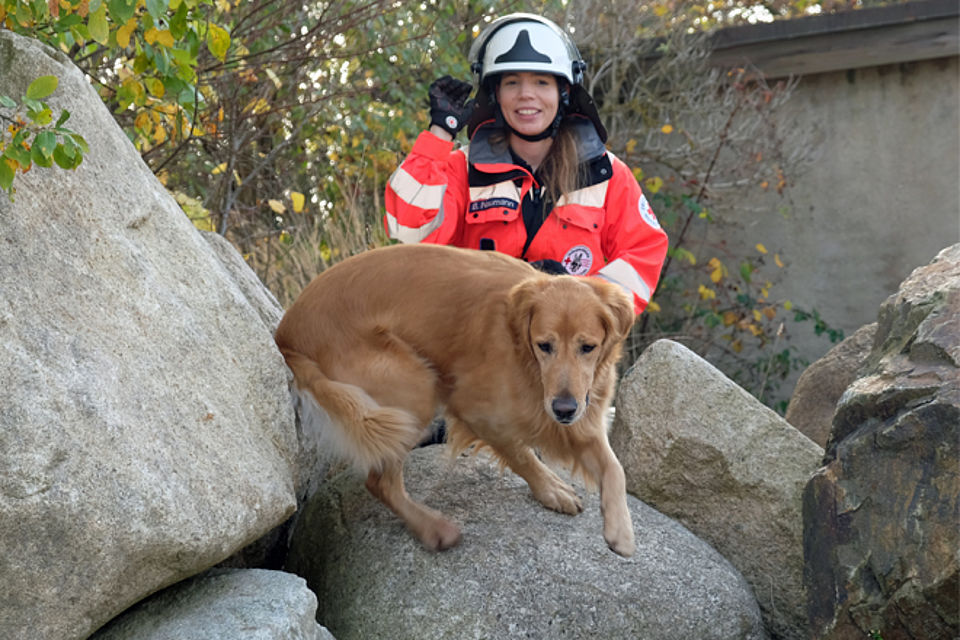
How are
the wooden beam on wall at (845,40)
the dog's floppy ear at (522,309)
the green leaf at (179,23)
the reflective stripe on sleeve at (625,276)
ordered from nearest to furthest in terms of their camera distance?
the green leaf at (179,23) → the dog's floppy ear at (522,309) → the reflective stripe on sleeve at (625,276) → the wooden beam on wall at (845,40)

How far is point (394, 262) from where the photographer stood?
12.3 ft

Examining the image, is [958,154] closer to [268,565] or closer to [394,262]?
[394,262]

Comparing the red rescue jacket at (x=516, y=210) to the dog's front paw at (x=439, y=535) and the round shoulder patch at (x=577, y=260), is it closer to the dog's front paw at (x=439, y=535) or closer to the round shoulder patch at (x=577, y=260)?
the round shoulder patch at (x=577, y=260)

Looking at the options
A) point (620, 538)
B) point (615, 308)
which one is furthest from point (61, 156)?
point (620, 538)

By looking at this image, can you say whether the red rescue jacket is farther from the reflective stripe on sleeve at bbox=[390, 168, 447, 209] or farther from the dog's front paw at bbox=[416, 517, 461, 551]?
the dog's front paw at bbox=[416, 517, 461, 551]

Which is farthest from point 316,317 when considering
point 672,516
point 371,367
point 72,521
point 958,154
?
point 958,154

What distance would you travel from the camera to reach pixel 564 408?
129 inches

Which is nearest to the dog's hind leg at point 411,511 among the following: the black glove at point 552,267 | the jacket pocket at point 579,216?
the black glove at point 552,267

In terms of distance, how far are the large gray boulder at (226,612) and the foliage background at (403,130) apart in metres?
1.83

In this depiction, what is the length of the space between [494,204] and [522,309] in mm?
1143

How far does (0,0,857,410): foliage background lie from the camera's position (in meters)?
5.59

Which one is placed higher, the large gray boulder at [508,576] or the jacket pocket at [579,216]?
the jacket pocket at [579,216]

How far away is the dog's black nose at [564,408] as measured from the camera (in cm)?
328

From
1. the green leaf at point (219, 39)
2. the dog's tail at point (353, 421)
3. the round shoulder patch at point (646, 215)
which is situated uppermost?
the green leaf at point (219, 39)
